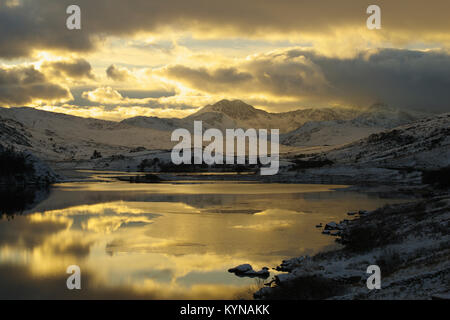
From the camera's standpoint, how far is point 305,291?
28156 mm

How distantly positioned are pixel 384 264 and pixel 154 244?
69.3ft

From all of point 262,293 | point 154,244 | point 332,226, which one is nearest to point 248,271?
point 262,293

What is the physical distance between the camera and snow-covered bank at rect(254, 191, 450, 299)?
25103 mm

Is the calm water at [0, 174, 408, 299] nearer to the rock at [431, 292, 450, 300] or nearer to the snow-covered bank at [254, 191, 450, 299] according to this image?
the snow-covered bank at [254, 191, 450, 299]

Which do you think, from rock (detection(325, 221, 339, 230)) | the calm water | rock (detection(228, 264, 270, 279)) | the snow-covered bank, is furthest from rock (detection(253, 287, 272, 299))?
rock (detection(325, 221, 339, 230))

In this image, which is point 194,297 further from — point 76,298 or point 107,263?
point 107,263

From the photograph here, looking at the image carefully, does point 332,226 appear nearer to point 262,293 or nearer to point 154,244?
point 154,244

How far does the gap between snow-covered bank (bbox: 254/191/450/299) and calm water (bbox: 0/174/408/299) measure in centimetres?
296

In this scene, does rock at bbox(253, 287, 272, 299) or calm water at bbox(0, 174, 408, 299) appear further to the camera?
calm water at bbox(0, 174, 408, 299)

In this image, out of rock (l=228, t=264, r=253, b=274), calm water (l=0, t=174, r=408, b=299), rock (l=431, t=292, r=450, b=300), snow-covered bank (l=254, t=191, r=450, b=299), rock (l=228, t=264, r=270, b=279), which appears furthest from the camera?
rock (l=228, t=264, r=253, b=274)

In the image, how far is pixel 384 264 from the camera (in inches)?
1316

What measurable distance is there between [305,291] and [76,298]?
44.4 ft
